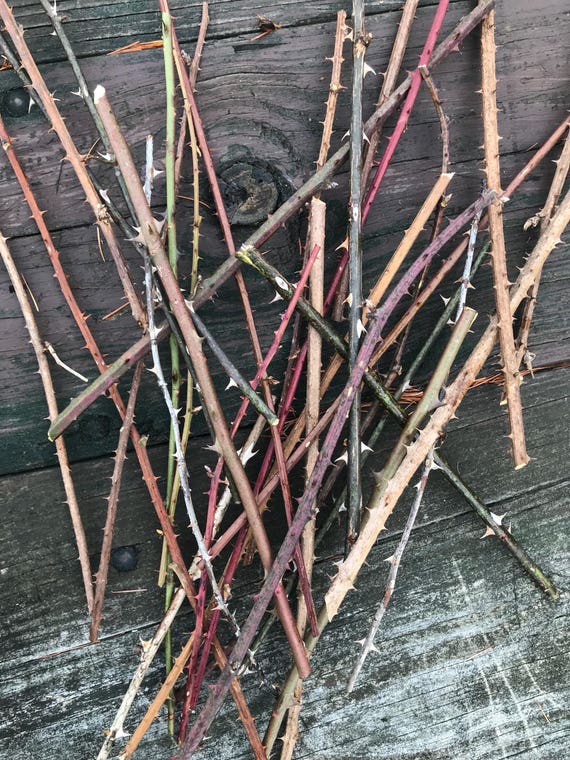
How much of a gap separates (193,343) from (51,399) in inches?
10.7

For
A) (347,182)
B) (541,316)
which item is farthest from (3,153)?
(541,316)

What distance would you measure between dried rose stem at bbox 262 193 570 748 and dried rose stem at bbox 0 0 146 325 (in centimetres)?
49

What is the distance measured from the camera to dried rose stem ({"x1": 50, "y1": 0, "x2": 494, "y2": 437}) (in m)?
0.99

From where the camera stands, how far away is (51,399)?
1061mm

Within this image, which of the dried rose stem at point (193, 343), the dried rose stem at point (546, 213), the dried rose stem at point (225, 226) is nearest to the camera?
the dried rose stem at point (193, 343)

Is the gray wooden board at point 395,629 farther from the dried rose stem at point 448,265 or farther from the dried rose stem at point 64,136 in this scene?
the dried rose stem at point 64,136

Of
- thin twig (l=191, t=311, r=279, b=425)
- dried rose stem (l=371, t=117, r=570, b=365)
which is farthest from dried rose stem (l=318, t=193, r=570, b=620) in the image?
thin twig (l=191, t=311, r=279, b=425)

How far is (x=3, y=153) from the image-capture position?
1064 mm

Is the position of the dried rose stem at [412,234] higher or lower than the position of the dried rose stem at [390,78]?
lower

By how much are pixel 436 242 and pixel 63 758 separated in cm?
106

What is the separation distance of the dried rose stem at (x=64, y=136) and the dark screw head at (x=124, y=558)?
45 centimetres

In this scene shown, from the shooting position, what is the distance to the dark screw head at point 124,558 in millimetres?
1169

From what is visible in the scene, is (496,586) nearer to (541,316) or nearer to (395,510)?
(395,510)

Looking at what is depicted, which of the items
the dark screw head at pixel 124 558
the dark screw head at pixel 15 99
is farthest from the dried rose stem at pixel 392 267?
the dark screw head at pixel 15 99
